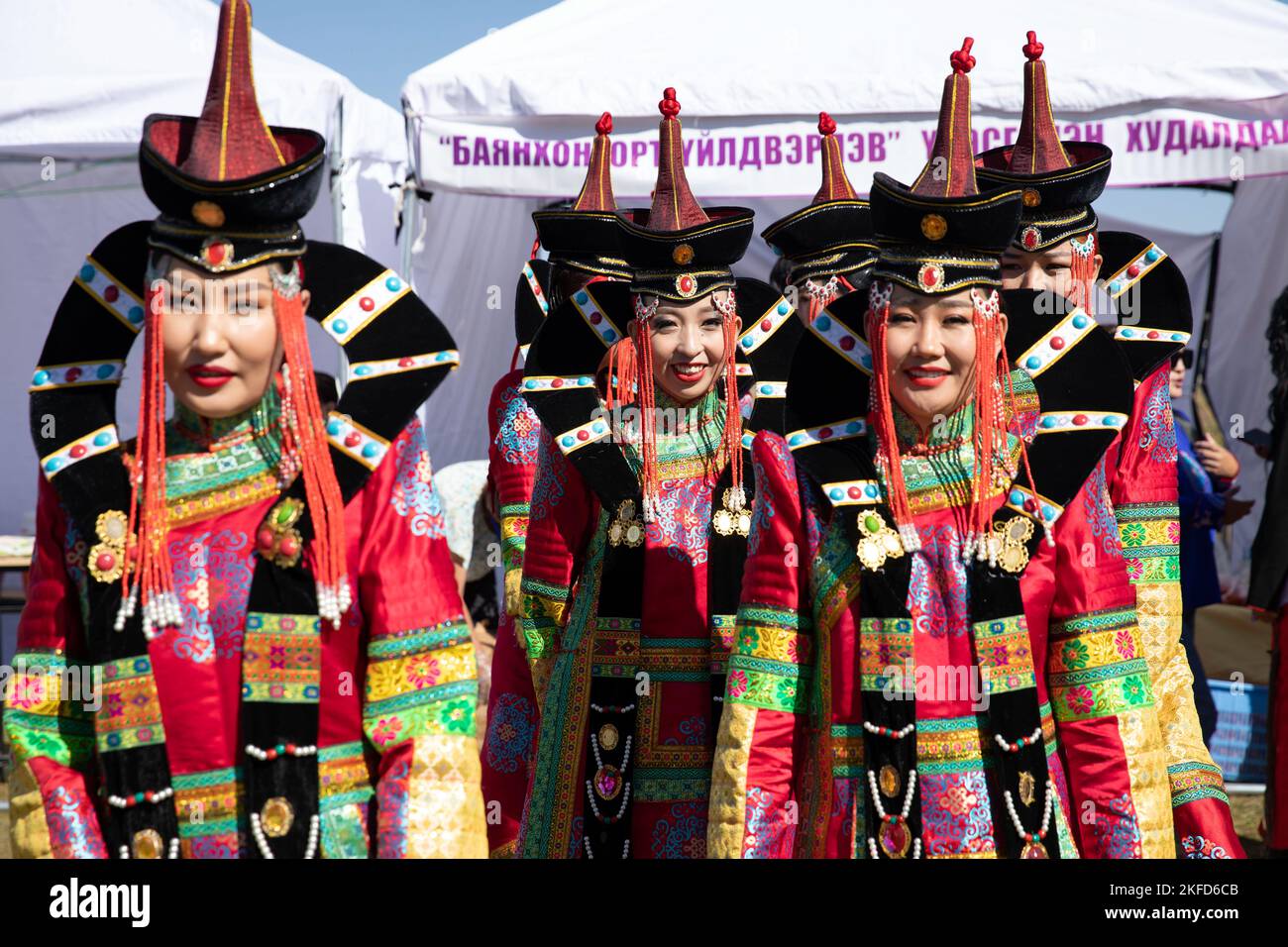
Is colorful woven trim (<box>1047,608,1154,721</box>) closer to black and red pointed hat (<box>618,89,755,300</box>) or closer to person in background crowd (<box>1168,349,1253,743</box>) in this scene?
black and red pointed hat (<box>618,89,755,300</box>)

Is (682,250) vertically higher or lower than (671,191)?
lower

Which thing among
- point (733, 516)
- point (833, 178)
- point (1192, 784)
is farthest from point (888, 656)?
point (833, 178)

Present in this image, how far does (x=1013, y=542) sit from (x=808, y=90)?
18.7 feet

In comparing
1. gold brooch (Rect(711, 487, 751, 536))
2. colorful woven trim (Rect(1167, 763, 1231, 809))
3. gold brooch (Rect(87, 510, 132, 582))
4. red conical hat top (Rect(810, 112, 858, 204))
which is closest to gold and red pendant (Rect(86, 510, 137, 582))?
gold brooch (Rect(87, 510, 132, 582))

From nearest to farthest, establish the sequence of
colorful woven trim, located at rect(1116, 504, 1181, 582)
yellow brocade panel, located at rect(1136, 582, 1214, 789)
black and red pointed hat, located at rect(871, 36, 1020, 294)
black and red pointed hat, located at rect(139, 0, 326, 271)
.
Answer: black and red pointed hat, located at rect(139, 0, 326, 271), black and red pointed hat, located at rect(871, 36, 1020, 294), yellow brocade panel, located at rect(1136, 582, 1214, 789), colorful woven trim, located at rect(1116, 504, 1181, 582)

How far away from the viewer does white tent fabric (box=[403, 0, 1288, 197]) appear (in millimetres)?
8383

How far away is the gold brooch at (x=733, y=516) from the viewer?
4434mm

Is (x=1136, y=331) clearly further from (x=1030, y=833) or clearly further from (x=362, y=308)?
(x=362, y=308)

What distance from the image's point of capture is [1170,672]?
404 centimetres

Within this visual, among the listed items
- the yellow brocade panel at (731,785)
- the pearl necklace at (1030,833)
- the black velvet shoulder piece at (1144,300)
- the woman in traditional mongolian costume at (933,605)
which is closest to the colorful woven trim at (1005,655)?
the woman in traditional mongolian costume at (933,605)

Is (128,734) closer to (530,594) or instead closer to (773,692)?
(773,692)

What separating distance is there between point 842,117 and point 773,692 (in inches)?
229

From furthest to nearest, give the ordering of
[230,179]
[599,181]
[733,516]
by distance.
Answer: [599,181], [733,516], [230,179]

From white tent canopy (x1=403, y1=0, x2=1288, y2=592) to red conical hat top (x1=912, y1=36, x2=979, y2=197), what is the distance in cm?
515
